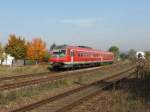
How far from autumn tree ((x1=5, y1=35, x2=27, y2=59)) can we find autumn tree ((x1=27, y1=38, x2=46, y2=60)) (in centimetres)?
547

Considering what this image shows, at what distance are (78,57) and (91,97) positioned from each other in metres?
26.9

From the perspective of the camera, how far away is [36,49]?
12438cm

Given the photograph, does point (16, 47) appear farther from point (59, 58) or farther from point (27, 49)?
point (59, 58)

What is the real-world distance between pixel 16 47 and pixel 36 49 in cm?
1200

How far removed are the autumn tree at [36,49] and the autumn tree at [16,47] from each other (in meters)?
5.47

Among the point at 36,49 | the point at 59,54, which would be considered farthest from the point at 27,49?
the point at 59,54

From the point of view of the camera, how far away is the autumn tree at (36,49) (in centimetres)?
12300

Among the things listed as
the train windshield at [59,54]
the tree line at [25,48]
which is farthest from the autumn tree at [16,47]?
the train windshield at [59,54]

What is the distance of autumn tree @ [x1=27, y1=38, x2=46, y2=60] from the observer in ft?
404

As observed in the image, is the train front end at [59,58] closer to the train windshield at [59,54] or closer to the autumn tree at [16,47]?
the train windshield at [59,54]

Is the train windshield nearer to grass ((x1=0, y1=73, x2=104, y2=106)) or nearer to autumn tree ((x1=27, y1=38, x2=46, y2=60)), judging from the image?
grass ((x1=0, y1=73, x2=104, y2=106))

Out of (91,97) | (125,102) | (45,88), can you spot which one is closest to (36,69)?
(45,88)

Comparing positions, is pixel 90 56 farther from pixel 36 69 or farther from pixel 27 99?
pixel 27 99

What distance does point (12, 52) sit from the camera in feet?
369
